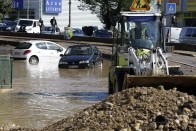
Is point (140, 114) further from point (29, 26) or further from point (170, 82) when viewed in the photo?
point (29, 26)

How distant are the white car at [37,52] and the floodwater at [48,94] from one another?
3042 mm

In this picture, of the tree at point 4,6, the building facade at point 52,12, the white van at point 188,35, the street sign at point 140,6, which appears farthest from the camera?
the building facade at point 52,12

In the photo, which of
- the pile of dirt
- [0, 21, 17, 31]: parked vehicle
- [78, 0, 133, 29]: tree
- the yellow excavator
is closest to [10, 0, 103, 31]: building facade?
[78, 0, 133, 29]: tree

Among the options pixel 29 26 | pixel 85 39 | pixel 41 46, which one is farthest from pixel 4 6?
pixel 29 26

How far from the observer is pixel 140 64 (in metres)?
15.7

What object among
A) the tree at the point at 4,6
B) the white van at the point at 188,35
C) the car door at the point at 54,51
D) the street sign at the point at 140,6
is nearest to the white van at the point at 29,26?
the tree at the point at 4,6

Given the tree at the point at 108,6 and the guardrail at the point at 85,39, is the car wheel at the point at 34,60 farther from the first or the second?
the tree at the point at 108,6

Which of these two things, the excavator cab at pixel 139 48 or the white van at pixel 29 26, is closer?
the excavator cab at pixel 139 48

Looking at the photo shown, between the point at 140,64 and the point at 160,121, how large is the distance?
7664 millimetres

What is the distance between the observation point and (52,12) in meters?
82.7

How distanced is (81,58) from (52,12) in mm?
52378

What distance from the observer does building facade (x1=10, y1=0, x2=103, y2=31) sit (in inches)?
3238

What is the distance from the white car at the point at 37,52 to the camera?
34.1 m

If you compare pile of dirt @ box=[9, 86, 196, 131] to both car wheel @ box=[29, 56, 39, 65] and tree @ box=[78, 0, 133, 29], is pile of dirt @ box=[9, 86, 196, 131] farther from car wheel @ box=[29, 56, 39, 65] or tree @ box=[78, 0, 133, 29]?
tree @ box=[78, 0, 133, 29]
